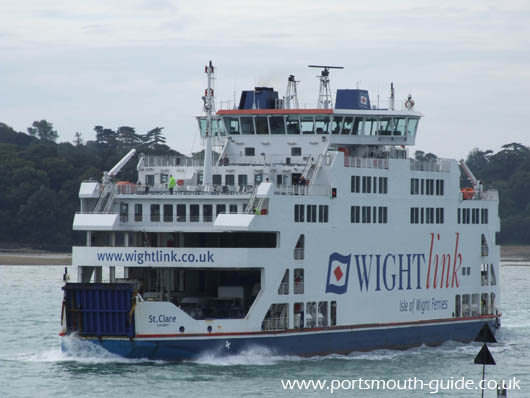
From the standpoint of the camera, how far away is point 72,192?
109 metres

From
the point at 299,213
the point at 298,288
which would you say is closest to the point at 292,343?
the point at 298,288

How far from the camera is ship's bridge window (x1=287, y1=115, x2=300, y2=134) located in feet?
155

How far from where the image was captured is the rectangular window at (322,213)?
1730 inches

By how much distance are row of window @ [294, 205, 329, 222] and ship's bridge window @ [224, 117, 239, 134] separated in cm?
560

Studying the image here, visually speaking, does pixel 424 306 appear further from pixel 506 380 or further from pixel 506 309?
pixel 506 309

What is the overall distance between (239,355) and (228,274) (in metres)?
4.78

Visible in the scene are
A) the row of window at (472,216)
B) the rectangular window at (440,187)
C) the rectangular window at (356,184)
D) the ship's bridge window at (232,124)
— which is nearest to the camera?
the rectangular window at (356,184)

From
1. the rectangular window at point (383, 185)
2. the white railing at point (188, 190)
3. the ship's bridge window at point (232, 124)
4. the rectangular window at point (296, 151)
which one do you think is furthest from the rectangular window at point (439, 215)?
the white railing at point (188, 190)

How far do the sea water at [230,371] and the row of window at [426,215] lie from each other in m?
4.43

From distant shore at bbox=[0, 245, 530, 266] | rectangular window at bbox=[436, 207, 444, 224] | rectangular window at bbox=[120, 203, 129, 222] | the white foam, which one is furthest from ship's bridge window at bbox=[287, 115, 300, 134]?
distant shore at bbox=[0, 245, 530, 266]

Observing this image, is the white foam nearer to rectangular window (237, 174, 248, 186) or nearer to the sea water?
the sea water

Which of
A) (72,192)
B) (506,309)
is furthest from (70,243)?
(506,309)

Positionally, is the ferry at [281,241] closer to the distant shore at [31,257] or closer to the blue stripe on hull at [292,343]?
the blue stripe on hull at [292,343]

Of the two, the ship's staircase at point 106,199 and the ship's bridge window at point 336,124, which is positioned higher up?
the ship's bridge window at point 336,124
